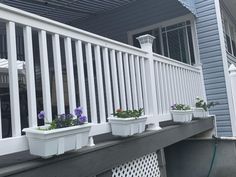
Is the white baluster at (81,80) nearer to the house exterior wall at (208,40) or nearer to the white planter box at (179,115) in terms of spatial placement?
the white planter box at (179,115)

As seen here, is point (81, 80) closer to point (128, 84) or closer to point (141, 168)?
point (128, 84)

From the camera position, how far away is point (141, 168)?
2.75m

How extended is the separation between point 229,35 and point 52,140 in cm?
664

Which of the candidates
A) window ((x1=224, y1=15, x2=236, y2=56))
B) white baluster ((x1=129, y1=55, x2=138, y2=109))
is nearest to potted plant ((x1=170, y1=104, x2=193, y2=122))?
white baluster ((x1=129, y1=55, x2=138, y2=109))

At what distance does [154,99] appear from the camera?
314 centimetres

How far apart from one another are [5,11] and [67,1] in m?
3.35

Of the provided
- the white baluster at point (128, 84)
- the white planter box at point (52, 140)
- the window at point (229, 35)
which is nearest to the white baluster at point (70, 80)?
the white planter box at point (52, 140)

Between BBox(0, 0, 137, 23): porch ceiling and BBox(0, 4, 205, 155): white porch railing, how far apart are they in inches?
79.8

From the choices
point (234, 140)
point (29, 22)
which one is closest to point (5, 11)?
point (29, 22)

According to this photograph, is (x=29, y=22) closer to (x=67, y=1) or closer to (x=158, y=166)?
(x=158, y=166)

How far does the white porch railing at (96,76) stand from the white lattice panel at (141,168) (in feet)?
1.23

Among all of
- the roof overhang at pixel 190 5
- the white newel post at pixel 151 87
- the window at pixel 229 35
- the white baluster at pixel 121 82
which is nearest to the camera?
the white baluster at pixel 121 82

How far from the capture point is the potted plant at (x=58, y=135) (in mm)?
1547

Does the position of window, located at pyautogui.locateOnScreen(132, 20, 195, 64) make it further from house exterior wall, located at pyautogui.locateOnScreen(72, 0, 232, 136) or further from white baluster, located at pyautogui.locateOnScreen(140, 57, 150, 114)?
white baluster, located at pyautogui.locateOnScreen(140, 57, 150, 114)
